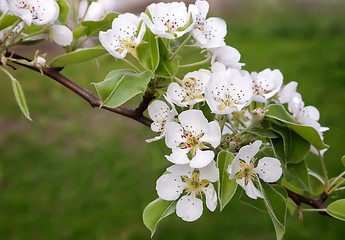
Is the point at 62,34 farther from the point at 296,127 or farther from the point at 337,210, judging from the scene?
the point at 337,210

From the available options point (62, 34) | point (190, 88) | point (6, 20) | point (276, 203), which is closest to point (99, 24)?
point (62, 34)

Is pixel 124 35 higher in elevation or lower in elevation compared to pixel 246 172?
higher

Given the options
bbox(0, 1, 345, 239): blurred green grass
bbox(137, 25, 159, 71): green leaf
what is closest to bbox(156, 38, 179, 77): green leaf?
bbox(137, 25, 159, 71): green leaf

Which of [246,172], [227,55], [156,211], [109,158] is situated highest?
[227,55]

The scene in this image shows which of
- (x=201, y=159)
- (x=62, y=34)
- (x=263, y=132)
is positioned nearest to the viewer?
(x=201, y=159)

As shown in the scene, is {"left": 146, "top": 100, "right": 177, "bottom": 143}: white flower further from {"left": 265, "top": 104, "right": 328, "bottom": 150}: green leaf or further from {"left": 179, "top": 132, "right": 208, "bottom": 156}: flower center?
{"left": 265, "top": 104, "right": 328, "bottom": 150}: green leaf

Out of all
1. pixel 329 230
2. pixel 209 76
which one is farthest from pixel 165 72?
pixel 329 230

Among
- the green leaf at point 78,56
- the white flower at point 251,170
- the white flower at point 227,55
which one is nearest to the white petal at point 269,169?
the white flower at point 251,170
